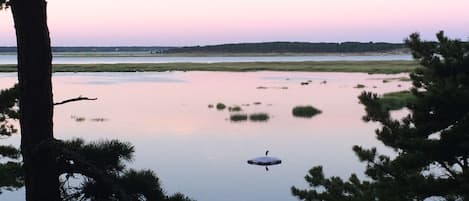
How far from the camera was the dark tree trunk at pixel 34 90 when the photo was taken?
3.33 meters

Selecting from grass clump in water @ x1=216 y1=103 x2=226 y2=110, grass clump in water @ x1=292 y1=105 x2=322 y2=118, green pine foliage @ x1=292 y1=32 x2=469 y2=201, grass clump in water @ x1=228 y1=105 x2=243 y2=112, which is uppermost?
green pine foliage @ x1=292 y1=32 x2=469 y2=201

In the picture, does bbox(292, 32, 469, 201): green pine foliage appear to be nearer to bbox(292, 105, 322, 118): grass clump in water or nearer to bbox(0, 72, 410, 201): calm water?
bbox(0, 72, 410, 201): calm water

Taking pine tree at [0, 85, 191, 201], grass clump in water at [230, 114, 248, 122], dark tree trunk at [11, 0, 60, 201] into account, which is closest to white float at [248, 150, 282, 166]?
grass clump in water at [230, 114, 248, 122]

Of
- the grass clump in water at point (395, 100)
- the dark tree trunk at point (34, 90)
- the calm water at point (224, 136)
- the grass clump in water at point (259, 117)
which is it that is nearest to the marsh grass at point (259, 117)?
the grass clump in water at point (259, 117)

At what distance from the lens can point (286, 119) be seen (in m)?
37.0

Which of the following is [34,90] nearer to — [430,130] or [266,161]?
[430,130]

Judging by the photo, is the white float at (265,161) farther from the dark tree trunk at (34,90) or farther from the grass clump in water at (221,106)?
the dark tree trunk at (34,90)

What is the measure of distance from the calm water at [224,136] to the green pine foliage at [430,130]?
26.2 feet

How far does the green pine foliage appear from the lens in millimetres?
8734

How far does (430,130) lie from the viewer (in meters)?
9.30

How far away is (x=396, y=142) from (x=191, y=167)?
1506cm

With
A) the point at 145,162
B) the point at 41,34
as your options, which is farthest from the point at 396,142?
the point at 145,162

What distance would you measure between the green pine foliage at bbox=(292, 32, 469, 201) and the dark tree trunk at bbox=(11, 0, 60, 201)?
6.28 metres

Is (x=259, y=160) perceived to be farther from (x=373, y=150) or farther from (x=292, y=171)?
(x=373, y=150)
